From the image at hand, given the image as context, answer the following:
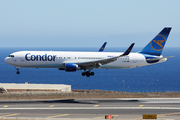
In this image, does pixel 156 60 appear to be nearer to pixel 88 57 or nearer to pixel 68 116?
pixel 88 57

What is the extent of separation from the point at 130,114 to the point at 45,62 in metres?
27.9

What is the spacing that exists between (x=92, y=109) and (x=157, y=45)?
3317 centimetres

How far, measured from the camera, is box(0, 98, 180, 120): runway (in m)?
33.7

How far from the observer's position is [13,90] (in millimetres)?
70625

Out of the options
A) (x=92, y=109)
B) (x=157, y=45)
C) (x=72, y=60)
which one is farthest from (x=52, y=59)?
(x=157, y=45)

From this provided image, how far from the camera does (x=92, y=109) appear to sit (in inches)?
1492

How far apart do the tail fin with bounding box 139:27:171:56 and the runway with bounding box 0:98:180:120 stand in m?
20.3

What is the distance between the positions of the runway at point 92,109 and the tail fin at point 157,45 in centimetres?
2030

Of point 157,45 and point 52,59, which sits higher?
point 157,45

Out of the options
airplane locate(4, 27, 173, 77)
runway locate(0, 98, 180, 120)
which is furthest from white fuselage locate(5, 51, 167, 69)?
runway locate(0, 98, 180, 120)

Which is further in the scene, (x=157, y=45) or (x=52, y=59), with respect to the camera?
(x=157, y=45)

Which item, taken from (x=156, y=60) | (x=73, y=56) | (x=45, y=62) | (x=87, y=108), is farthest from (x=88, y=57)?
(x=87, y=108)

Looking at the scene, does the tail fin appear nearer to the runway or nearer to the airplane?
the airplane

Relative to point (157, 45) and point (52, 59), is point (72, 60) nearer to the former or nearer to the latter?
point (52, 59)
